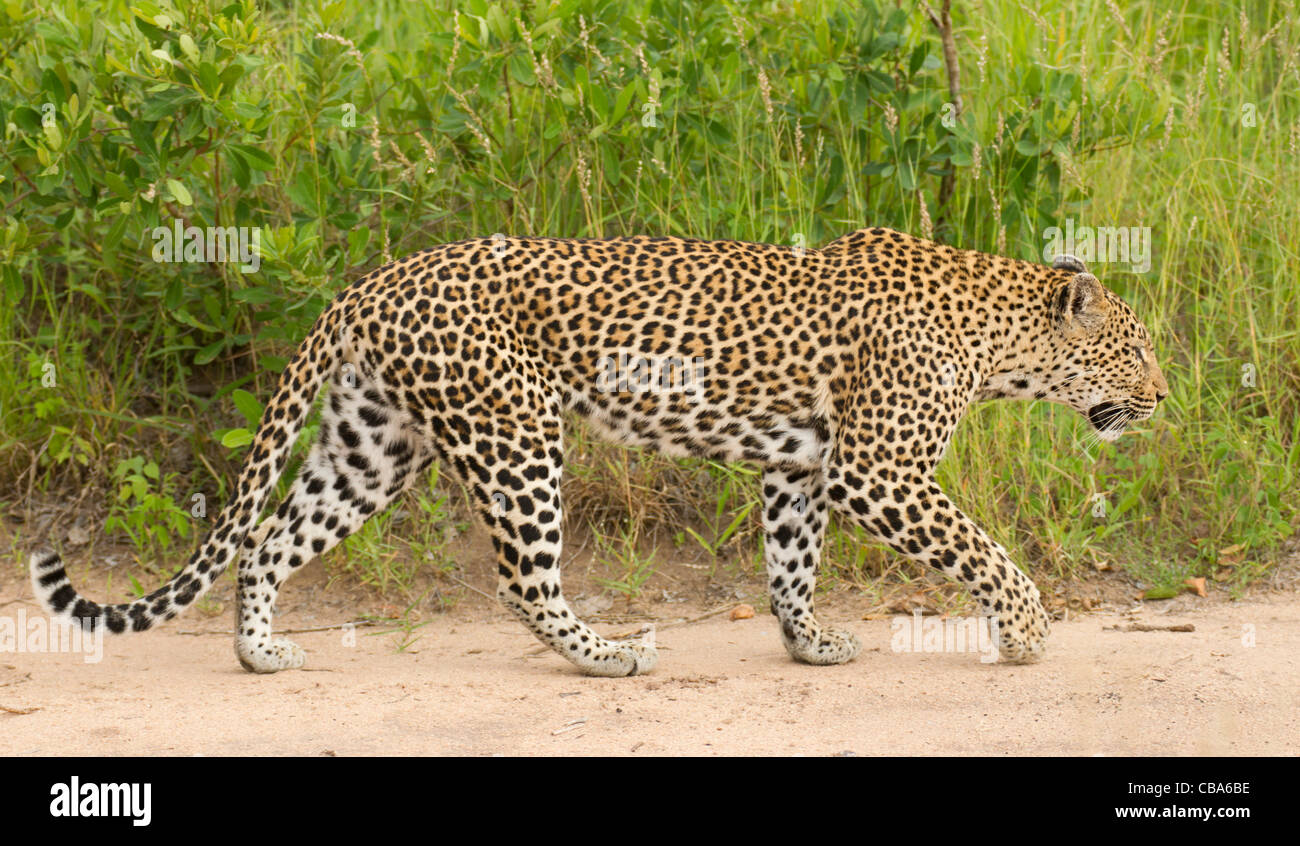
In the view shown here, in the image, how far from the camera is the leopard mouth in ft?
19.2

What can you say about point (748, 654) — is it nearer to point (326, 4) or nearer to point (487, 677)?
point (487, 677)

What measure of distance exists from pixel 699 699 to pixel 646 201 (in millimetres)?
3111

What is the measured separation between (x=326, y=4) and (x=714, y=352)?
8.39ft

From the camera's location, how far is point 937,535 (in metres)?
5.33

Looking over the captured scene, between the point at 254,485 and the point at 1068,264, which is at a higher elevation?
the point at 1068,264

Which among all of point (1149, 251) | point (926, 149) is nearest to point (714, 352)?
point (926, 149)

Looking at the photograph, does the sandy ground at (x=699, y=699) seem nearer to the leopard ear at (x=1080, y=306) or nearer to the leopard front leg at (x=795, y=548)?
the leopard front leg at (x=795, y=548)

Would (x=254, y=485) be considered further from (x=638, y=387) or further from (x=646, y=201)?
(x=646, y=201)

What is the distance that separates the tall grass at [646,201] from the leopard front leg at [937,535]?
1.22 metres

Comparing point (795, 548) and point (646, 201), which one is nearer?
point (795, 548)

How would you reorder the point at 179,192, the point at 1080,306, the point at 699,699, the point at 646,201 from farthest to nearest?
the point at 646,201
the point at 179,192
the point at 1080,306
the point at 699,699

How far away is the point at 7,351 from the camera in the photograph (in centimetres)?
727

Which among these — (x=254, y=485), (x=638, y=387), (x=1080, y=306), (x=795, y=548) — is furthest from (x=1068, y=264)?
(x=254, y=485)

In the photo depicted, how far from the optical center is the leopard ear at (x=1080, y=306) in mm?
5625
